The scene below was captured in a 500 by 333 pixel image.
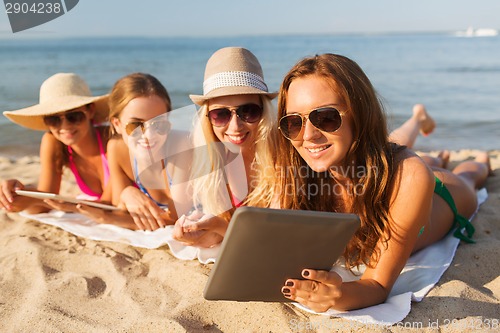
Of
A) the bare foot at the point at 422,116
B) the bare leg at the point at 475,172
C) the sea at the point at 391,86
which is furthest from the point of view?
the sea at the point at 391,86

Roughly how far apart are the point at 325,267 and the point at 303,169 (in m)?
0.83

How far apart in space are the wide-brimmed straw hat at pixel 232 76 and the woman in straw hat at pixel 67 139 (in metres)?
1.31

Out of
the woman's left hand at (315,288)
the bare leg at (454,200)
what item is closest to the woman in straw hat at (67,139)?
the woman's left hand at (315,288)

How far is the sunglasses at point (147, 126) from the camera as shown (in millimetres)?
3678

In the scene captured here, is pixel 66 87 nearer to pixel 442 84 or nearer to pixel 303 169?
pixel 303 169

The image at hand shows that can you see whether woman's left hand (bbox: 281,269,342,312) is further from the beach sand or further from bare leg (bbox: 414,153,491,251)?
bare leg (bbox: 414,153,491,251)

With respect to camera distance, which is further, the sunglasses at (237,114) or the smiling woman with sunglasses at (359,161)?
the sunglasses at (237,114)

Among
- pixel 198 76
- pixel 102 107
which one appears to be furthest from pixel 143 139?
pixel 198 76

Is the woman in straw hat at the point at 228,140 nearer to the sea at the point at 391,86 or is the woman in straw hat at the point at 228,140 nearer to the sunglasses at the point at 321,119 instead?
the sunglasses at the point at 321,119

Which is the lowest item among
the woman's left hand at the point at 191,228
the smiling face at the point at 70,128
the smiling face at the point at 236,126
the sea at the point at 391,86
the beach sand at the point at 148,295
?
the sea at the point at 391,86

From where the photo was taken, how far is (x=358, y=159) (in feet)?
8.80

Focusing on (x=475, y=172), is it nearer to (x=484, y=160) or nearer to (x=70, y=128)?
(x=484, y=160)

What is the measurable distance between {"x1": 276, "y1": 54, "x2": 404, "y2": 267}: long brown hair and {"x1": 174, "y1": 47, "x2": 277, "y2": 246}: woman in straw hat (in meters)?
0.25

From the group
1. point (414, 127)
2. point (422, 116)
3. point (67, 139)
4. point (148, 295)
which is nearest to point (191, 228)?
point (148, 295)
